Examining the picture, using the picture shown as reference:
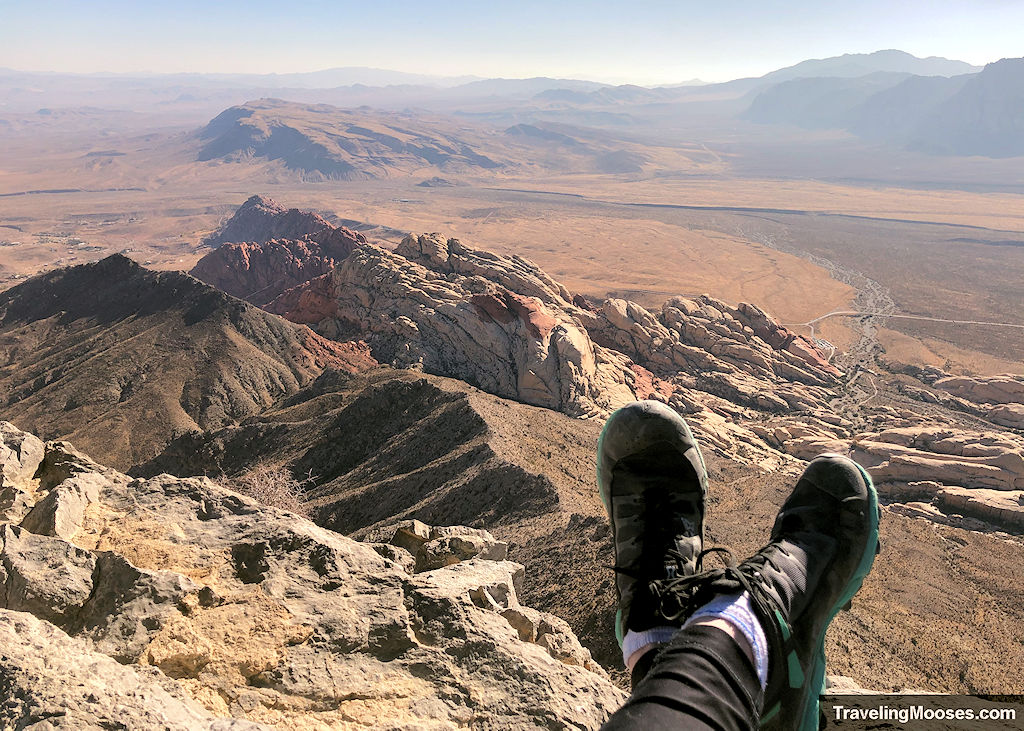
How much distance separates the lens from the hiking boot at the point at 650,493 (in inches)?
172

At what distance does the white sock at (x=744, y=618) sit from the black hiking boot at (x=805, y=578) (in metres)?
0.05

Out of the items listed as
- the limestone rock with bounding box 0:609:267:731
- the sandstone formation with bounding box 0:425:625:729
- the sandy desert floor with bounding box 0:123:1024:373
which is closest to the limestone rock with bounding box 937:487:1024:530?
the sandstone formation with bounding box 0:425:625:729

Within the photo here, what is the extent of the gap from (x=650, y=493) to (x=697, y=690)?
276 centimetres

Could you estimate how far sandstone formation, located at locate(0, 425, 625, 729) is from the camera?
285 centimetres

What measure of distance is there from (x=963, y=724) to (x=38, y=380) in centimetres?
3925

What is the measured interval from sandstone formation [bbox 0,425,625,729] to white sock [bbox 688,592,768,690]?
154cm

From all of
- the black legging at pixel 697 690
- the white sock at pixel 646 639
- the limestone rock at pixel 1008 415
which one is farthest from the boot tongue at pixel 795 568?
the limestone rock at pixel 1008 415

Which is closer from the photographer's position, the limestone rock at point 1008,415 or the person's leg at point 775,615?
the person's leg at point 775,615

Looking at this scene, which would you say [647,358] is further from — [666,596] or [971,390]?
[666,596]

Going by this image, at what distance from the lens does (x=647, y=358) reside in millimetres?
35000

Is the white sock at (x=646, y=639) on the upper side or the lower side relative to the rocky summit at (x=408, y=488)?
upper

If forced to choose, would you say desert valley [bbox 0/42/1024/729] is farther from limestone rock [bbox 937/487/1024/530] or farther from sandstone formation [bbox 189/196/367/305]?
sandstone formation [bbox 189/196/367/305]

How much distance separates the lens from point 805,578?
384 centimetres

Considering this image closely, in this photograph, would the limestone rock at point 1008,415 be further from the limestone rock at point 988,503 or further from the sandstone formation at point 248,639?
the sandstone formation at point 248,639
